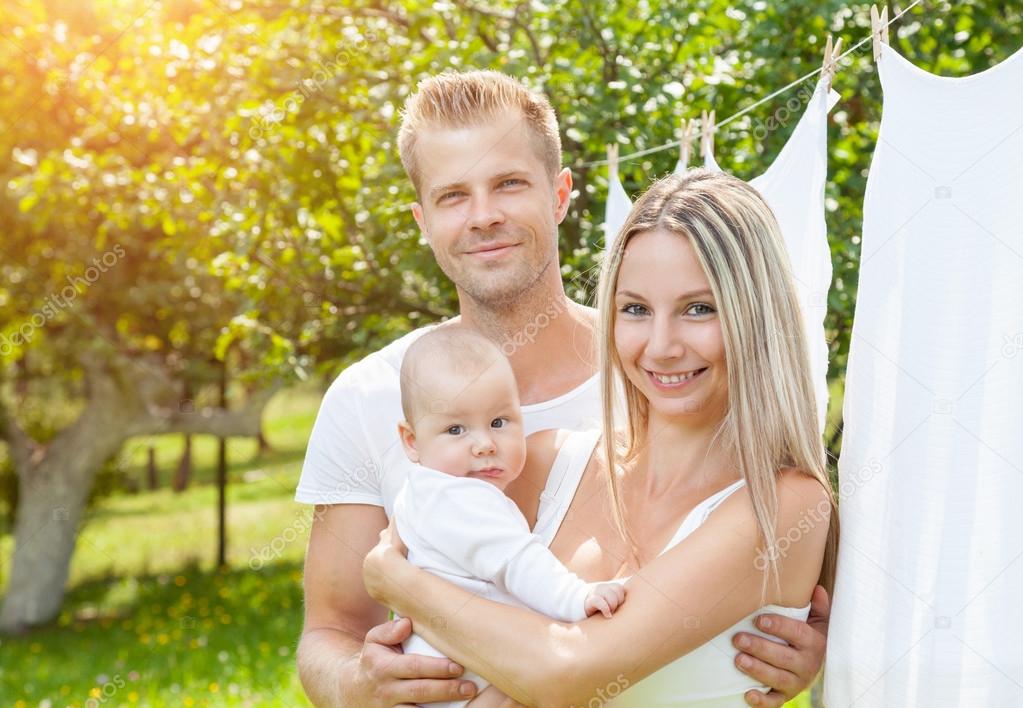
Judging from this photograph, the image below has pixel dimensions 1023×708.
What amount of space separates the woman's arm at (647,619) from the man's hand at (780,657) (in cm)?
5

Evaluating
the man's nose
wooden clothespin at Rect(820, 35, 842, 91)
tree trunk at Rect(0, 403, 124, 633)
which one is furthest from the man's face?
tree trunk at Rect(0, 403, 124, 633)

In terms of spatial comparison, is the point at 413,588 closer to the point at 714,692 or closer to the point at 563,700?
the point at 563,700

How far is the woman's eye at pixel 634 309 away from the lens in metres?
1.64

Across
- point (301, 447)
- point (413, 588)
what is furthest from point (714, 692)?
point (301, 447)

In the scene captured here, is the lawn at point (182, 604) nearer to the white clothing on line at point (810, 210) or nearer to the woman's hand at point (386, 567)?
the woman's hand at point (386, 567)

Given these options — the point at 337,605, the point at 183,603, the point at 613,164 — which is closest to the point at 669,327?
the point at 337,605

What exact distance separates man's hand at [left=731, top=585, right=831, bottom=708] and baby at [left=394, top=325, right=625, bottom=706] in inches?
10.2

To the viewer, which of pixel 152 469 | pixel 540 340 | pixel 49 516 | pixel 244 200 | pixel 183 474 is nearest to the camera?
pixel 540 340

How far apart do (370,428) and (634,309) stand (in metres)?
0.57

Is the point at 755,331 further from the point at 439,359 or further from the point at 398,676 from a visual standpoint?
the point at 398,676

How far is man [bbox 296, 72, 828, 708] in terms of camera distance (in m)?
1.97

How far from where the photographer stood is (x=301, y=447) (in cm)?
1180

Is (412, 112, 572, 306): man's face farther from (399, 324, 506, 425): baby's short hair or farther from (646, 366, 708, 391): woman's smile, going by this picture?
(646, 366, 708, 391): woman's smile

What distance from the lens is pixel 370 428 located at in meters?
1.97
